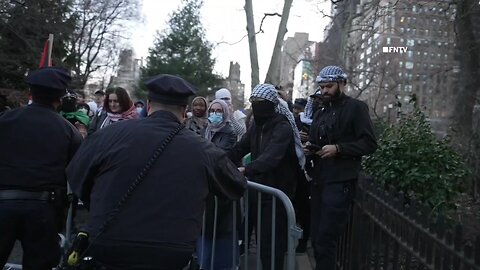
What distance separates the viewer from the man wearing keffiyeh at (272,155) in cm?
433

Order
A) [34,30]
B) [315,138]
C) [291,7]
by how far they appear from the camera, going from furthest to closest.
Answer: [34,30]
[291,7]
[315,138]

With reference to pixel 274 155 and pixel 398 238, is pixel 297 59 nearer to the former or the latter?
pixel 274 155

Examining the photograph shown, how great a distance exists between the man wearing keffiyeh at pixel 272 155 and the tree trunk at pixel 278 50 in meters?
→ 9.13

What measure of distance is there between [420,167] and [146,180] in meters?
4.07

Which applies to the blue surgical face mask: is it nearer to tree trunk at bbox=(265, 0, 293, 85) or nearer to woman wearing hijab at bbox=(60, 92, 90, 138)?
woman wearing hijab at bbox=(60, 92, 90, 138)

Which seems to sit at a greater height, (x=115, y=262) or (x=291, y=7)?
(x=291, y=7)

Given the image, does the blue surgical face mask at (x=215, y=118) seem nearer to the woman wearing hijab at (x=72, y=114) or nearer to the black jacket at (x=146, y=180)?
the woman wearing hijab at (x=72, y=114)

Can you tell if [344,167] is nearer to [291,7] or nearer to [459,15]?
[459,15]

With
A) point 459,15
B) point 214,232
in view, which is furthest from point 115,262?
point 459,15

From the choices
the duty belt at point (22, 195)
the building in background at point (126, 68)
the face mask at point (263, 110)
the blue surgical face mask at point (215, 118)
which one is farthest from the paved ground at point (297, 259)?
the building in background at point (126, 68)

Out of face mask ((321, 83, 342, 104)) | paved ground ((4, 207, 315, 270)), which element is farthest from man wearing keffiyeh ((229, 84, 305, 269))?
paved ground ((4, 207, 315, 270))

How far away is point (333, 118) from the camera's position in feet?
14.3

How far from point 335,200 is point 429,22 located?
16.9m

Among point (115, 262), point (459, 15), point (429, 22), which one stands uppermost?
point (429, 22)
